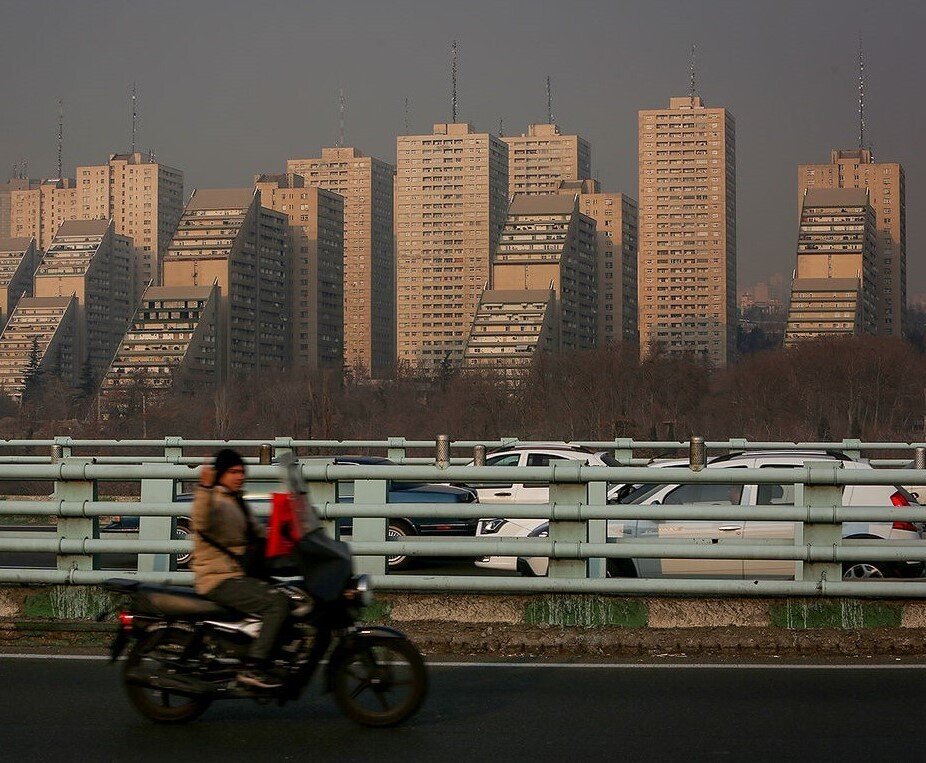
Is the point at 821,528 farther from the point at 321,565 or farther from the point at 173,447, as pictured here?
the point at 173,447

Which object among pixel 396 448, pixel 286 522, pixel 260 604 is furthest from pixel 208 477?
pixel 396 448

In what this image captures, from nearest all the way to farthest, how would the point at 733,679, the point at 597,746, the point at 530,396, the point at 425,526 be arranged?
the point at 597,746
the point at 733,679
the point at 425,526
the point at 530,396

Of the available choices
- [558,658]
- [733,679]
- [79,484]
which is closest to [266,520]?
[79,484]

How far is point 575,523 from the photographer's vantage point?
1107 cm

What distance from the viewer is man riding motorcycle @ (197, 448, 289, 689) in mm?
7910

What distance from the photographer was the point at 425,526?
18781 mm

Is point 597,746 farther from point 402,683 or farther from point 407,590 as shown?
point 407,590

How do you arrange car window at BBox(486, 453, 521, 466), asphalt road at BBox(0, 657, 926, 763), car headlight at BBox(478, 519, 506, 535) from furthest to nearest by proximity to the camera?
car window at BBox(486, 453, 521, 466), car headlight at BBox(478, 519, 506, 535), asphalt road at BBox(0, 657, 926, 763)

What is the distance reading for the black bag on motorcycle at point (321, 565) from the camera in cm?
775

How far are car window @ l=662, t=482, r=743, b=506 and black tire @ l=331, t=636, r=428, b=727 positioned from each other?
716 centimetres

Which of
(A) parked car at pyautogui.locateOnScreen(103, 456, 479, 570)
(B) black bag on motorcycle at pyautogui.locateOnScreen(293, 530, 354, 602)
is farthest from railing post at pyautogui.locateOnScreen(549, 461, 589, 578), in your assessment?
(A) parked car at pyautogui.locateOnScreen(103, 456, 479, 570)

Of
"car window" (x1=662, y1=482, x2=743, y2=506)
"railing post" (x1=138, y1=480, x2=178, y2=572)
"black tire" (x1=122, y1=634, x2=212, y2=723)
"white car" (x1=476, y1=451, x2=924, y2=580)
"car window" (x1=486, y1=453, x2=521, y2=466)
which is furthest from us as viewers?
"car window" (x1=486, y1=453, x2=521, y2=466)

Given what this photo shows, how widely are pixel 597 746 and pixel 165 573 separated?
14.3 feet

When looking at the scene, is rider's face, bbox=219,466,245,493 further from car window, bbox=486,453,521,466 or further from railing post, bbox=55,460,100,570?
car window, bbox=486,453,521,466
